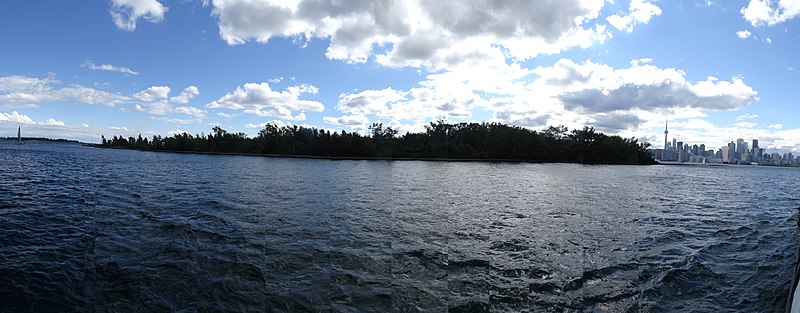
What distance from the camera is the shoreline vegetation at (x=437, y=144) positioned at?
13525 centimetres

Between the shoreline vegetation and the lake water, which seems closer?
the lake water

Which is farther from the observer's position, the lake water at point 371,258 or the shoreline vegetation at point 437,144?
the shoreline vegetation at point 437,144

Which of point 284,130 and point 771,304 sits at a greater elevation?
point 284,130

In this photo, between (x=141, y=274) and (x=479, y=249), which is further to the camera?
(x=479, y=249)

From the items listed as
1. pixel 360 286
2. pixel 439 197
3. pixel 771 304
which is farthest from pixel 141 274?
pixel 439 197

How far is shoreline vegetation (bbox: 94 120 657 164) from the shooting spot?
13525 centimetres

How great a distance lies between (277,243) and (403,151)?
425 feet

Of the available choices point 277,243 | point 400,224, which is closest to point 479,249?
point 400,224

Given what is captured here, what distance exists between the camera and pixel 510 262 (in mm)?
11945

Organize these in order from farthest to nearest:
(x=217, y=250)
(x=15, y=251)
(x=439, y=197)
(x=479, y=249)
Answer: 1. (x=439, y=197)
2. (x=479, y=249)
3. (x=217, y=250)
4. (x=15, y=251)

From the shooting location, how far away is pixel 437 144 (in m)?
147

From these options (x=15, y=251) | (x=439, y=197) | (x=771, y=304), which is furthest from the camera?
(x=439, y=197)

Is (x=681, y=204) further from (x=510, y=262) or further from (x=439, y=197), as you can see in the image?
(x=510, y=262)

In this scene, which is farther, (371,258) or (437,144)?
(437,144)
